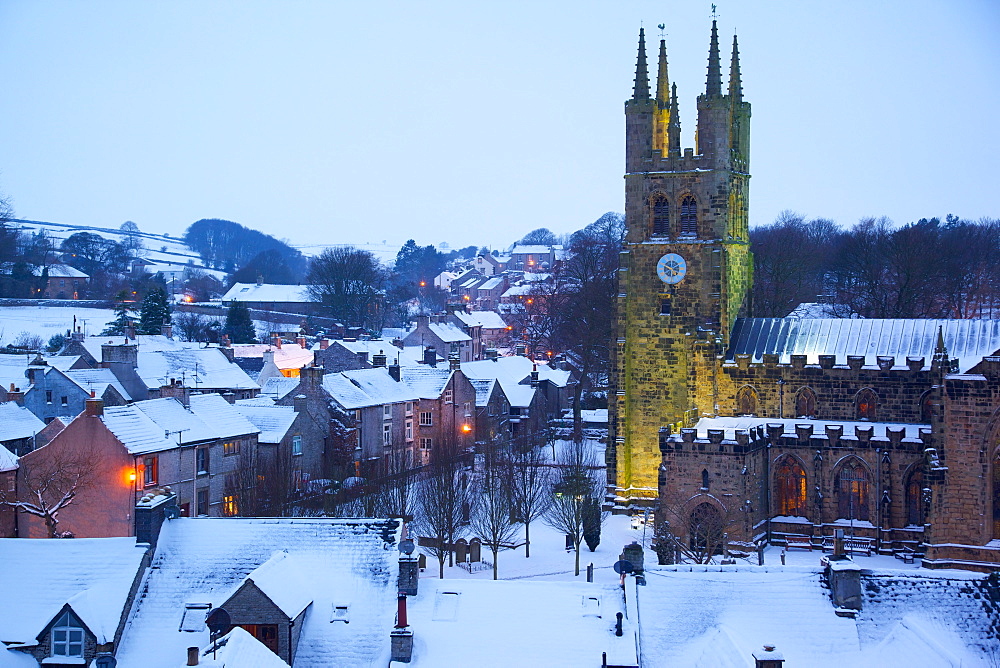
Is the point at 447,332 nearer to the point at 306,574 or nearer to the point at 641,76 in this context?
the point at 641,76

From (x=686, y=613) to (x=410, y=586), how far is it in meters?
6.63

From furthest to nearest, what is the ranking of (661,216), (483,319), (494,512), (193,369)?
(483,319), (193,369), (661,216), (494,512)

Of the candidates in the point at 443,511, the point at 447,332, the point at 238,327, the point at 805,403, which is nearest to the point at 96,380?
the point at 443,511

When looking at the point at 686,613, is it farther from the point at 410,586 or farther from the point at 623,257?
the point at 623,257

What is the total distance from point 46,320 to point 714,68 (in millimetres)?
84714

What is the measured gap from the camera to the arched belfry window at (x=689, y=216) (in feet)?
170

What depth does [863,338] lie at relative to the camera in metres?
47.9


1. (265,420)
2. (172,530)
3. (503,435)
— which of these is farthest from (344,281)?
(172,530)

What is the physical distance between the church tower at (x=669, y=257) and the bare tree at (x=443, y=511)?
28.9ft

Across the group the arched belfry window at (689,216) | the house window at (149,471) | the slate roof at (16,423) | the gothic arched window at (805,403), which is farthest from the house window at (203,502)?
the gothic arched window at (805,403)

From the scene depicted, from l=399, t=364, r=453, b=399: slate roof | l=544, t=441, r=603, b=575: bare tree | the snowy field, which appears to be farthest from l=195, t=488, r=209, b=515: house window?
the snowy field

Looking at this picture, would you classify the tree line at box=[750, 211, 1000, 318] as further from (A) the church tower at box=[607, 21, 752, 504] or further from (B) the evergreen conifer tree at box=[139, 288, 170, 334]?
(B) the evergreen conifer tree at box=[139, 288, 170, 334]

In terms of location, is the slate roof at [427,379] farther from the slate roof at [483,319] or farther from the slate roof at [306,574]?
the slate roof at [483,319]

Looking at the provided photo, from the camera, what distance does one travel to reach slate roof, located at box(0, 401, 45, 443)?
172ft
